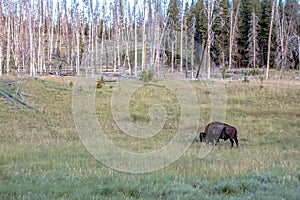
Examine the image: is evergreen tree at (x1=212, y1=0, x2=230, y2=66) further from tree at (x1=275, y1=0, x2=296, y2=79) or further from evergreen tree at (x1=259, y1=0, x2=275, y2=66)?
tree at (x1=275, y1=0, x2=296, y2=79)

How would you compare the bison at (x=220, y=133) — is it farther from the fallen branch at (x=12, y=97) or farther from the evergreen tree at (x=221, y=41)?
the evergreen tree at (x=221, y=41)

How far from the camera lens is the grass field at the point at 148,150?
6.72 metres

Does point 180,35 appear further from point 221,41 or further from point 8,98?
point 8,98

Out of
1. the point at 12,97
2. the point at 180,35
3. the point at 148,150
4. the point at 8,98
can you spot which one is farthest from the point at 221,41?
Answer: the point at 148,150

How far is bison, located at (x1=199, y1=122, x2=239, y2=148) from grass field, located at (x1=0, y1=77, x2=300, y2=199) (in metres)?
0.32

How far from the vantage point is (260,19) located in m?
63.4

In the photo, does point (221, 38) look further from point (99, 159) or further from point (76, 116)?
point (99, 159)

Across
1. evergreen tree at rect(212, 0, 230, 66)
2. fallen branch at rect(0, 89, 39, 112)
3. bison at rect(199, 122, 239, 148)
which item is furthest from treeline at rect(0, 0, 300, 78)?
bison at rect(199, 122, 239, 148)

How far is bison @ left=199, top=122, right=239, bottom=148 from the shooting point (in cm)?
1335

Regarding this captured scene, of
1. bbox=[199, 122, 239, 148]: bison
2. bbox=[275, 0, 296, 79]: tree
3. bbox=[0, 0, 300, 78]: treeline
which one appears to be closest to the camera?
bbox=[199, 122, 239, 148]: bison

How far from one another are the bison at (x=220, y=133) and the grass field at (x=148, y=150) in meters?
0.32

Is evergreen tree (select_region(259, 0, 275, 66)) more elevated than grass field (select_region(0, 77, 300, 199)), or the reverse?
evergreen tree (select_region(259, 0, 275, 66))

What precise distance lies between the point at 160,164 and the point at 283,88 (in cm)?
2020

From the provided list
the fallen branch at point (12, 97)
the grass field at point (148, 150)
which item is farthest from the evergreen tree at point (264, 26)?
the fallen branch at point (12, 97)
